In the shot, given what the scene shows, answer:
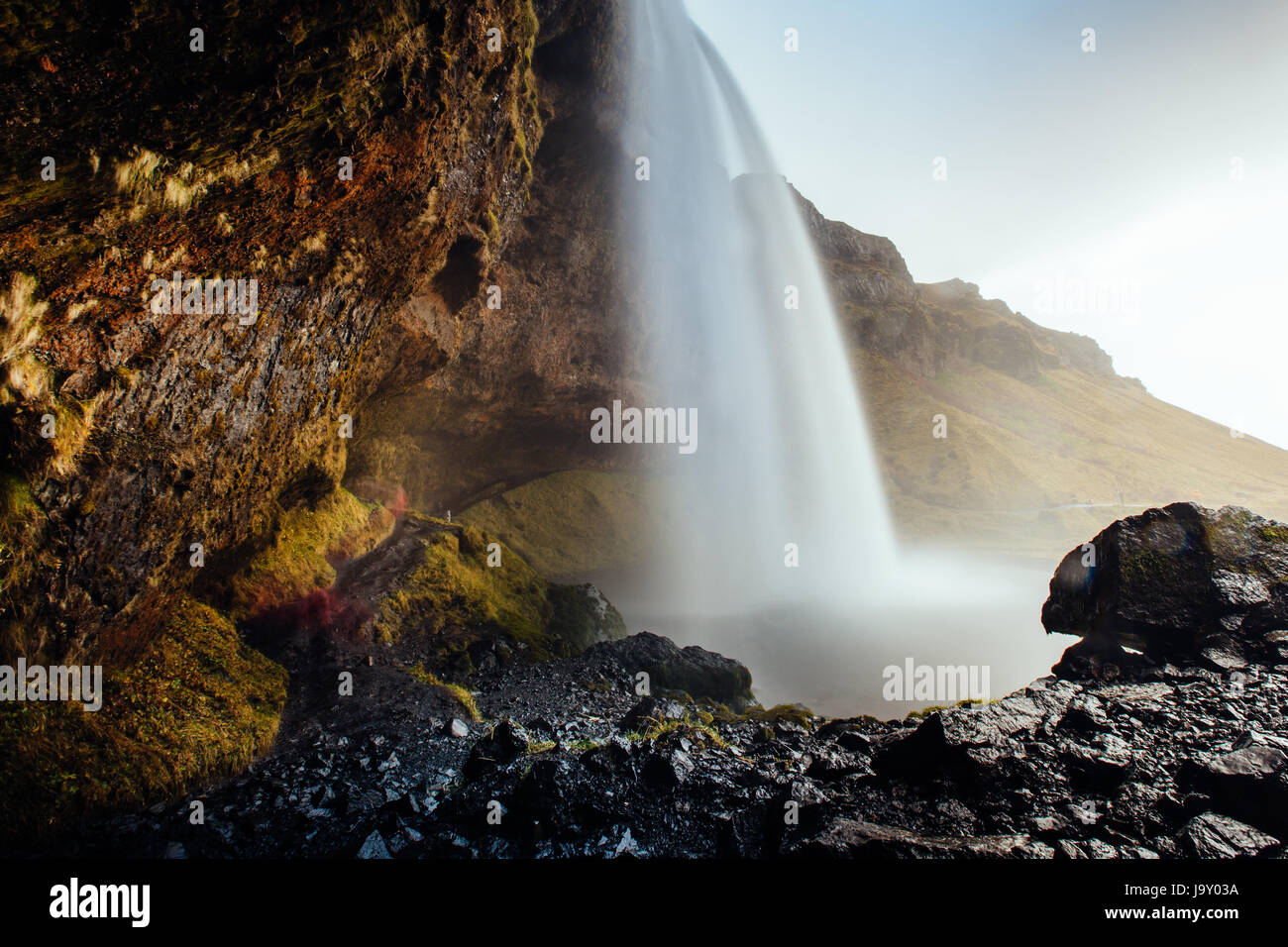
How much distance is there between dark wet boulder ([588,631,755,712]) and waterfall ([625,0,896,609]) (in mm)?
11650

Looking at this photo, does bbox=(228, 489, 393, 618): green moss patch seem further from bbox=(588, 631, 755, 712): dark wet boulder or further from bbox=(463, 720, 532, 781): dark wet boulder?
bbox=(588, 631, 755, 712): dark wet boulder

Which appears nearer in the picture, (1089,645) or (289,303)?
(289,303)

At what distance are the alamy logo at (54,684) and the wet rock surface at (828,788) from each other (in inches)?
59.5

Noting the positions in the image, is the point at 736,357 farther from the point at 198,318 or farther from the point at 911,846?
the point at 911,846

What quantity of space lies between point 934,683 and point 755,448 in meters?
19.7

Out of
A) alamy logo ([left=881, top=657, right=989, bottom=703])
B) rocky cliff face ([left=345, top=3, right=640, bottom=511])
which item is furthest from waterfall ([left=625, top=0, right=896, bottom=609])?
alamy logo ([left=881, top=657, right=989, bottom=703])

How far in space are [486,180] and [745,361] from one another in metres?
21.4

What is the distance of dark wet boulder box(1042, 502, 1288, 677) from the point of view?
8.65 metres

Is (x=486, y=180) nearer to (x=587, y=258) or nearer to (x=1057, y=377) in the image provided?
(x=587, y=258)

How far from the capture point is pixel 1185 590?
9.27m

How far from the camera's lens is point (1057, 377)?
236 ft

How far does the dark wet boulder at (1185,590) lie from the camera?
28.4ft
